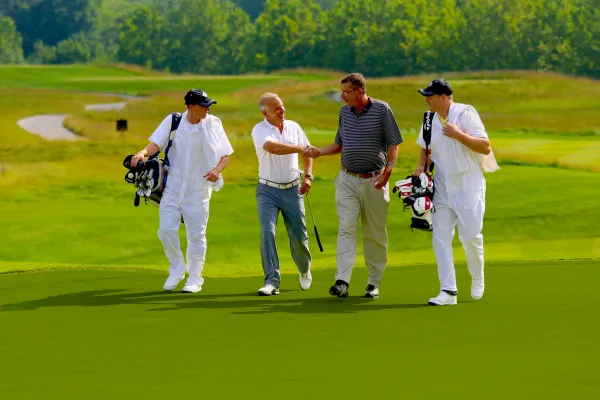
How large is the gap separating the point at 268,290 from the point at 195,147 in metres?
1.67

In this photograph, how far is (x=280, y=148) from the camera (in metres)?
13.5

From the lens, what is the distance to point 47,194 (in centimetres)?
3169

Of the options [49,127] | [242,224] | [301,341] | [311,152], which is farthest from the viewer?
[49,127]

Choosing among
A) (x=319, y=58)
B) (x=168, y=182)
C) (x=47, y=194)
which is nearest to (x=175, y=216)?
(x=168, y=182)

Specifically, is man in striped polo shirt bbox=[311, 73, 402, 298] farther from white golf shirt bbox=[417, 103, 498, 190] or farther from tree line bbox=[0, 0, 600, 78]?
tree line bbox=[0, 0, 600, 78]

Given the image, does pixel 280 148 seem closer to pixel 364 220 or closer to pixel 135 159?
pixel 364 220

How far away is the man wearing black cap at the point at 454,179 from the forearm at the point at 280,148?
135 cm

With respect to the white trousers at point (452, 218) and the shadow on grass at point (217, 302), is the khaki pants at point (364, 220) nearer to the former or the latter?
the shadow on grass at point (217, 302)

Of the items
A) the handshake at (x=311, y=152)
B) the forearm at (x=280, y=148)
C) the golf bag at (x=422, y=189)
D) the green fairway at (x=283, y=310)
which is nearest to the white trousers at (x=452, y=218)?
the golf bag at (x=422, y=189)

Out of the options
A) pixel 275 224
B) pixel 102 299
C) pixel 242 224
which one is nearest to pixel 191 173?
pixel 275 224

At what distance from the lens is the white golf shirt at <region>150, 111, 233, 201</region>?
550 inches

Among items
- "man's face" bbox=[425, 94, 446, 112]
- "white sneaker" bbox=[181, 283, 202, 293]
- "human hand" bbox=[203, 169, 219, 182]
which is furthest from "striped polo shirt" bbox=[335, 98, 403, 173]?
"white sneaker" bbox=[181, 283, 202, 293]

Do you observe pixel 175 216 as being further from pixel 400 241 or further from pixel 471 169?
pixel 400 241

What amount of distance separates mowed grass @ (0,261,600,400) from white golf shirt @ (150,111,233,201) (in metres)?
1.13
